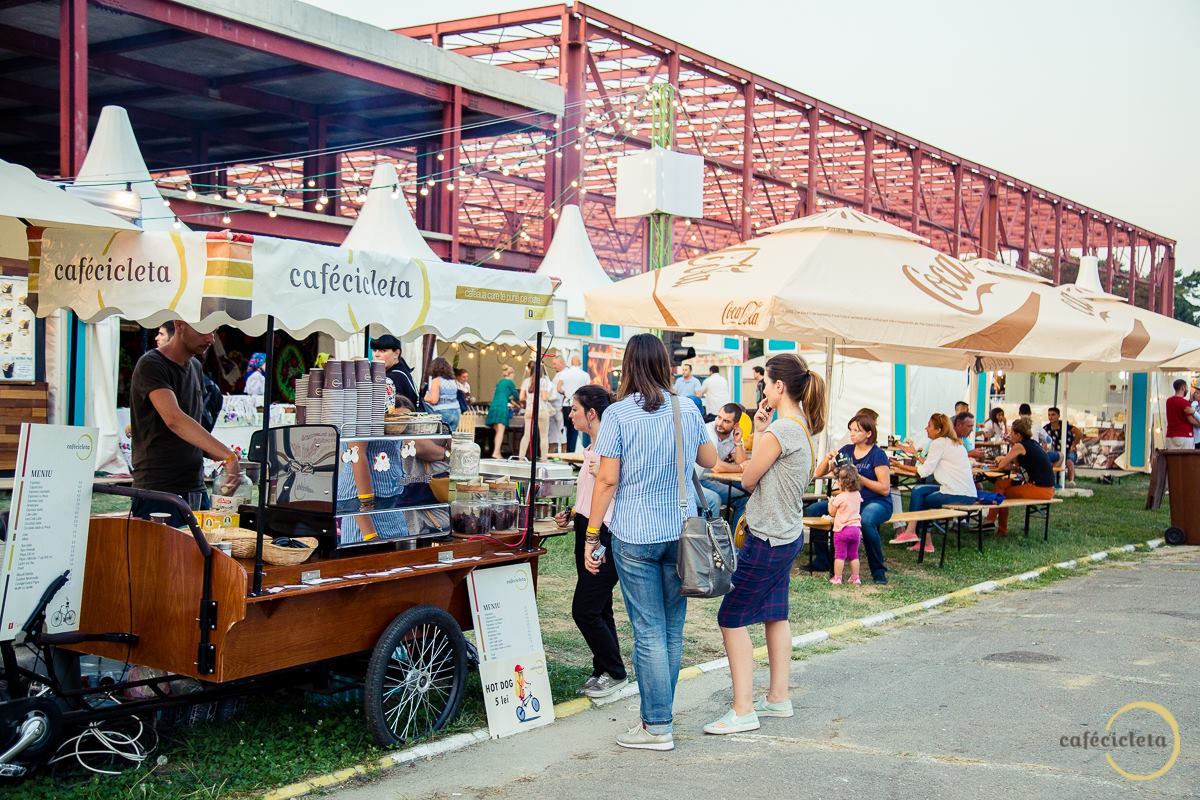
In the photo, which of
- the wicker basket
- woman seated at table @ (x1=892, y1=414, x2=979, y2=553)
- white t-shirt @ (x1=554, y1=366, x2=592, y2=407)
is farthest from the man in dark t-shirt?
white t-shirt @ (x1=554, y1=366, x2=592, y2=407)

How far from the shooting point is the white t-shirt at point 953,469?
38.4ft

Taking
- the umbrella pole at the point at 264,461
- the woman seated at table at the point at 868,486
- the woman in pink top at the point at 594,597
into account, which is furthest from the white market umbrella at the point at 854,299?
the umbrella pole at the point at 264,461

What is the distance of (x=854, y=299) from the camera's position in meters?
8.98

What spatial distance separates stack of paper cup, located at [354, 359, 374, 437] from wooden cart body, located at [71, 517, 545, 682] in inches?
23.6

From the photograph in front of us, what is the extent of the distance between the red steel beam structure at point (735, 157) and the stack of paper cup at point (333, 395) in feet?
63.8

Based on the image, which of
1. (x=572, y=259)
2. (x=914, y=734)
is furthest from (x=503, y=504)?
(x=572, y=259)

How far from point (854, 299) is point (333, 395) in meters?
5.08

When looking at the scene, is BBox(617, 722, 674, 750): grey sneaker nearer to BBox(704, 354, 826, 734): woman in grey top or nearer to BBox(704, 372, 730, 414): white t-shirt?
BBox(704, 354, 826, 734): woman in grey top

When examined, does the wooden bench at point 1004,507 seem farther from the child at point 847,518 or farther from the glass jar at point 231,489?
the glass jar at point 231,489

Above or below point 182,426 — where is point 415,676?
below

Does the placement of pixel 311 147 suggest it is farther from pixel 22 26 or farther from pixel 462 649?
pixel 462 649

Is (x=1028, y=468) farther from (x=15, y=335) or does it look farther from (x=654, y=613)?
(x=15, y=335)

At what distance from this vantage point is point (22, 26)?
60.5ft

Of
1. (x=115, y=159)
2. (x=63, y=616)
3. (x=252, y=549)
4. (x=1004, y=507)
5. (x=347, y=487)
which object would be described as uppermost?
(x=115, y=159)
